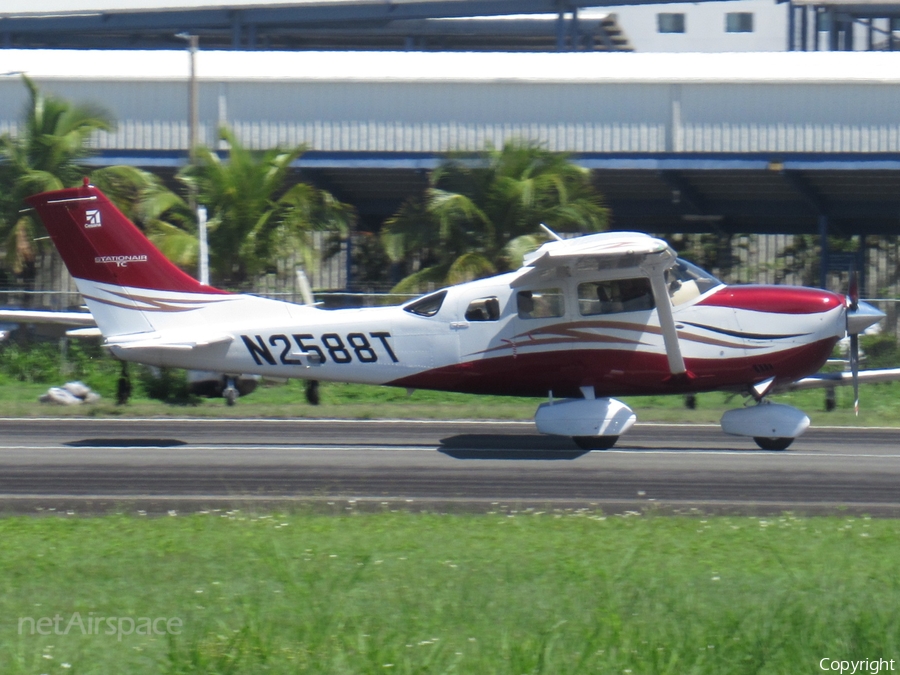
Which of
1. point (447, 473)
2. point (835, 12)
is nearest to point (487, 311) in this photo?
point (447, 473)

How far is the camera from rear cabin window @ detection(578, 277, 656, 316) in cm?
1335

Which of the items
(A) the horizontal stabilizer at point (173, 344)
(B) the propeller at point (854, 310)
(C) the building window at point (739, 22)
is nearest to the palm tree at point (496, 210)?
(A) the horizontal stabilizer at point (173, 344)

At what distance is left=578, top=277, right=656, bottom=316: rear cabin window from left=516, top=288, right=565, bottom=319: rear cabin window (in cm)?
27

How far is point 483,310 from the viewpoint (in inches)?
542

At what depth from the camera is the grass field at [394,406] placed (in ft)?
57.1

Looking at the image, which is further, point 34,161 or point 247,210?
point 34,161

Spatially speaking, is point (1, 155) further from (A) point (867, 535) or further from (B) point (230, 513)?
(A) point (867, 535)

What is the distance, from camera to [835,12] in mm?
38844

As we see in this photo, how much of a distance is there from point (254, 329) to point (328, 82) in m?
15.7

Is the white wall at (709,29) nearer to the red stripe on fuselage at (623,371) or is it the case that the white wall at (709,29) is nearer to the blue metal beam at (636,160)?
the blue metal beam at (636,160)

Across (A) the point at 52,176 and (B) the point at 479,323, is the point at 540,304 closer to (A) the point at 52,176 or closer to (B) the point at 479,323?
(B) the point at 479,323

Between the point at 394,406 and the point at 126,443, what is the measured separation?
595 centimetres

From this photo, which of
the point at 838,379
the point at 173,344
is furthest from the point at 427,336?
the point at 838,379

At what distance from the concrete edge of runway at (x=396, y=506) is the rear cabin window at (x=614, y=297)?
3.85 m
